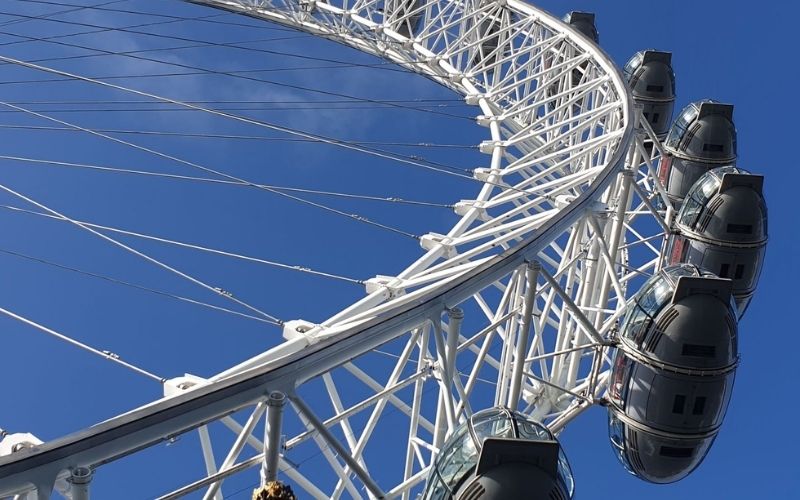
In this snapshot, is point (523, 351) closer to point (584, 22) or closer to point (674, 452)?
point (674, 452)

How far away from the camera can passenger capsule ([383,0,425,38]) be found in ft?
131

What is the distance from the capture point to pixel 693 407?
717 inches

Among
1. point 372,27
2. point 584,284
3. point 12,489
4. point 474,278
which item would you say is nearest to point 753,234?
point 584,284

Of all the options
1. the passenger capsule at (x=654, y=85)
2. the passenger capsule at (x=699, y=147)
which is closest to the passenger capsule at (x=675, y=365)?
the passenger capsule at (x=699, y=147)

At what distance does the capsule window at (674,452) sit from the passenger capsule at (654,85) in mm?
18400

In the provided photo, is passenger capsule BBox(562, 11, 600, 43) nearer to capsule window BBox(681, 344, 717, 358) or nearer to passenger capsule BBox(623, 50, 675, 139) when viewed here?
passenger capsule BBox(623, 50, 675, 139)

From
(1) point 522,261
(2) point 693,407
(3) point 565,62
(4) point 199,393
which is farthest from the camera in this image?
(3) point 565,62

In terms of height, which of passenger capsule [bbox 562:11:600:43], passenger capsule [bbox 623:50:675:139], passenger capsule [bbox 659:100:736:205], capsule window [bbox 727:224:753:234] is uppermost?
passenger capsule [bbox 562:11:600:43]

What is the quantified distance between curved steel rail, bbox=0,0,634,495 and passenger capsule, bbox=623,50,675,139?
5.32 feet

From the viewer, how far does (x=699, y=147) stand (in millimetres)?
28938

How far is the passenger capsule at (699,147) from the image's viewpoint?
28.9 m

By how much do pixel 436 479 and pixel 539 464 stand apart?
4.87ft

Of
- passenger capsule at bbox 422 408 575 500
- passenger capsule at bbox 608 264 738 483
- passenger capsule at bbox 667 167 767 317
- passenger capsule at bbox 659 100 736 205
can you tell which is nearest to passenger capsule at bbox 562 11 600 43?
passenger capsule at bbox 659 100 736 205

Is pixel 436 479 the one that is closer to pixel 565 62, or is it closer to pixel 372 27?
pixel 565 62
